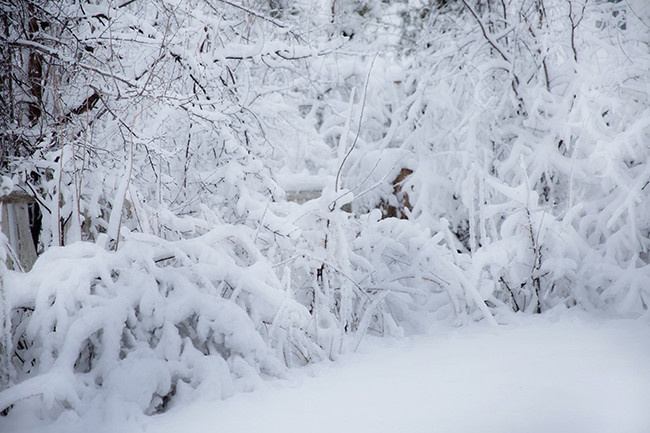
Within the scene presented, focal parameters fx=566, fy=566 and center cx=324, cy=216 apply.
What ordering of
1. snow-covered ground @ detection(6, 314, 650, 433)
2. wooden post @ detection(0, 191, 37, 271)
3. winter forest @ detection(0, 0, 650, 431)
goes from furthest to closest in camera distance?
1. wooden post @ detection(0, 191, 37, 271)
2. winter forest @ detection(0, 0, 650, 431)
3. snow-covered ground @ detection(6, 314, 650, 433)

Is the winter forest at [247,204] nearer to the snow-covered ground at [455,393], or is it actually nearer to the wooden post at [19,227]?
the wooden post at [19,227]

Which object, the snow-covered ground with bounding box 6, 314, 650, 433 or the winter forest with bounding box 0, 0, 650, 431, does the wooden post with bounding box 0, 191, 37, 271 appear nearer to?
the winter forest with bounding box 0, 0, 650, 431

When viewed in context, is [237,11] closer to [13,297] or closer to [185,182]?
[185,182]

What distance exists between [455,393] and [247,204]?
196cm

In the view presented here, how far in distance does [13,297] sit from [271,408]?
4.02 feet

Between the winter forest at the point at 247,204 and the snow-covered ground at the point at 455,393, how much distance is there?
0.17m

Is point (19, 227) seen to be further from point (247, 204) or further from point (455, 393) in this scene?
point (455, 393)

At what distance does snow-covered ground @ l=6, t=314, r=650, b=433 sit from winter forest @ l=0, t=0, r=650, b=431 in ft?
0.54

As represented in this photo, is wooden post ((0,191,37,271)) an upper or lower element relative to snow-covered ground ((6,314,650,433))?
upper

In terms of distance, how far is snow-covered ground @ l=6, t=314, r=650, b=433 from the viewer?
2197mm

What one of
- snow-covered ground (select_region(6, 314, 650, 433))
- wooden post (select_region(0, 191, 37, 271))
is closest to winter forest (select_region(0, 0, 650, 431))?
wooden post (select_region(0, 191, 37, 271))

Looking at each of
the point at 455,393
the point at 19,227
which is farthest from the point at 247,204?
the point at 455,393

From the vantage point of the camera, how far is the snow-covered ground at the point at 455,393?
86.5 inches

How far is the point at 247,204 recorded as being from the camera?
389 cm
